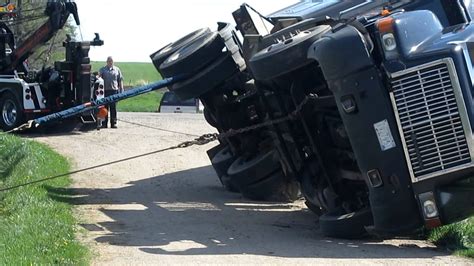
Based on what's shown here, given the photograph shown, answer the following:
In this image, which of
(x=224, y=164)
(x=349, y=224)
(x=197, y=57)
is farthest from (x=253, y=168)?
(x=349, y=224)

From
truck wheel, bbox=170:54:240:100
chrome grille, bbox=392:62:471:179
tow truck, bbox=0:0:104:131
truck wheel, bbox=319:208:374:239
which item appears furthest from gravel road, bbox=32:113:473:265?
tow truck, bbox=0:0:104:131

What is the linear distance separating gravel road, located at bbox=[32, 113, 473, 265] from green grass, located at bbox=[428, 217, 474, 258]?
15 cm

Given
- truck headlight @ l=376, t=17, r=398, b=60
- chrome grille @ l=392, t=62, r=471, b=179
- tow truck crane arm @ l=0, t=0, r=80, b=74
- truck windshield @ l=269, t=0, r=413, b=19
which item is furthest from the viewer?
tow truck crane arm @ l=0, t=0, r=80, b=74

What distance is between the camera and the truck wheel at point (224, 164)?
12062 mm

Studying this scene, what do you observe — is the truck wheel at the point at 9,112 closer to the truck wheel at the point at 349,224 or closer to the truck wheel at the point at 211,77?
the truck wheel at the point at 211,77

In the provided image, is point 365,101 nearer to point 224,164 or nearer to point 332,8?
point 332,8

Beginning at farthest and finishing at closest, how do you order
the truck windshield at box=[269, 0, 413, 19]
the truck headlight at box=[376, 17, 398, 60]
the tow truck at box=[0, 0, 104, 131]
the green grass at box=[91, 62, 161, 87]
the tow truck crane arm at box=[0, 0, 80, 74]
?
the green grass at box=[91, 62, 161, 87] < the tow truck crane arm at box=[0, 0, 80, 74] < the tow truck at box=[0, 0, 104, 131] < the truck windshield at box=[269, 0, 413, 19] < the truck headlight at box=[376, 17, 398, 60]

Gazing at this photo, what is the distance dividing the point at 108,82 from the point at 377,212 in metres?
13.4

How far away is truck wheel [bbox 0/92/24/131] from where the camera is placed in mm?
19891

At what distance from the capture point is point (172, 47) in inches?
474

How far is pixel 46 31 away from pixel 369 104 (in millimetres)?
13690

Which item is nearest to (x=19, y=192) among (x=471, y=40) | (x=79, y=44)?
(x=471, y=40)

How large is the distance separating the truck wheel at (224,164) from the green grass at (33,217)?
210 cm

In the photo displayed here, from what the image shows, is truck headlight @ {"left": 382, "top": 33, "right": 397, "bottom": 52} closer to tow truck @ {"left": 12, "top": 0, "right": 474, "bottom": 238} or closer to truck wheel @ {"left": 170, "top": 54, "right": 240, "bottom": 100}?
tow truck @ {"left": 12, "top": 0, "right": 474, "bottom": 238}
